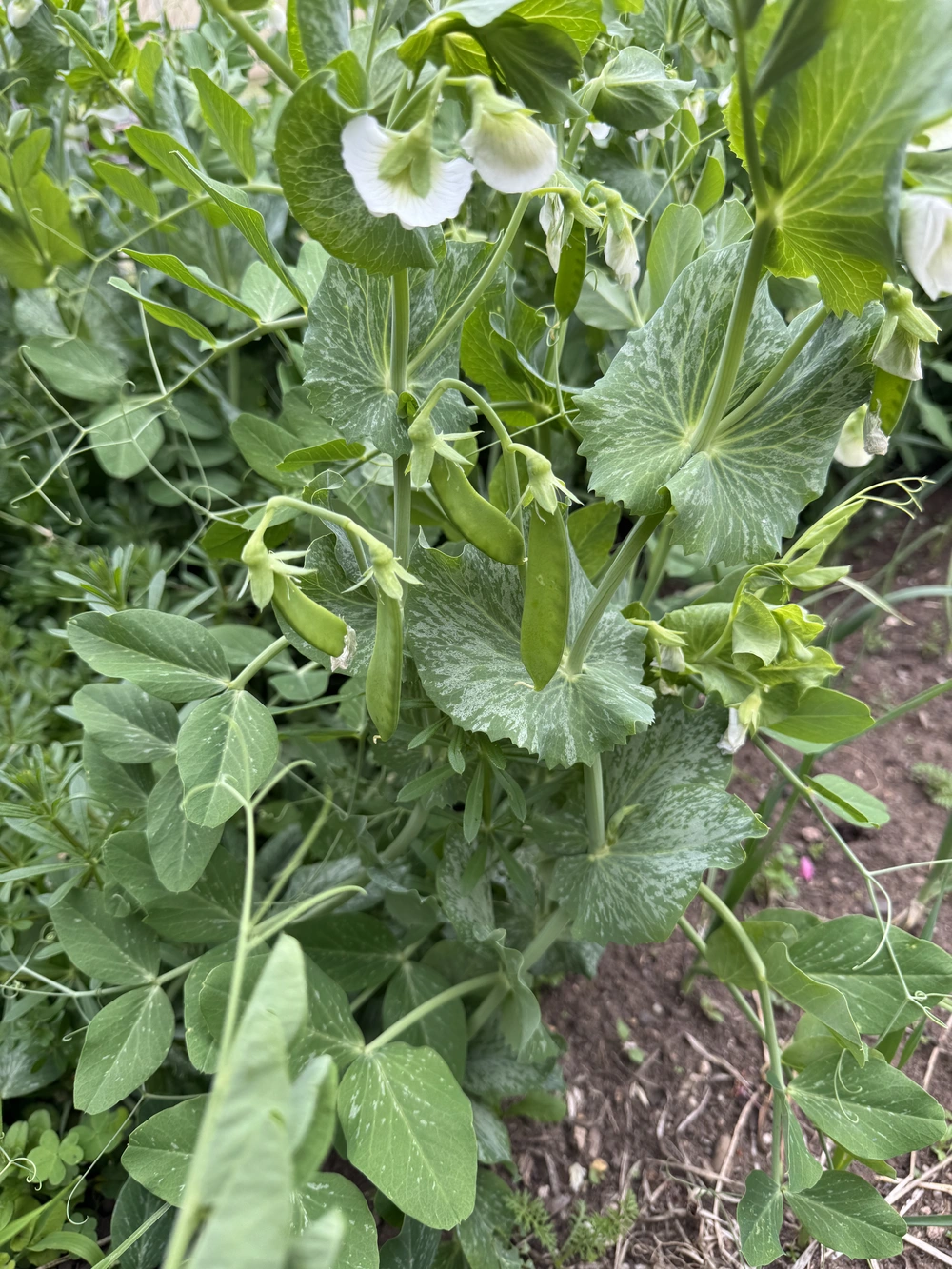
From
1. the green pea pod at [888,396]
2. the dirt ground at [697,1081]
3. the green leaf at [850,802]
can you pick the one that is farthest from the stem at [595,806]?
the dirt ground at [697,1081]

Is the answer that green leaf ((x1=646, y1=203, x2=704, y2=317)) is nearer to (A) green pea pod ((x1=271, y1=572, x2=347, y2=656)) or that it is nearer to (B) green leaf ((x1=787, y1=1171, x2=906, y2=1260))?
(A) green pea pod ((x1=271, y1=572, x2=347, y2=656))

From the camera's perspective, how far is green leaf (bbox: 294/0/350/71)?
44 cm

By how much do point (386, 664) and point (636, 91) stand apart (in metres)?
0.50

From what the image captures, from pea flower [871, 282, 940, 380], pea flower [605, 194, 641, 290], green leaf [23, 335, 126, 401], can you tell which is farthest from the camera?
green leaf [23, 335, 126, 401]

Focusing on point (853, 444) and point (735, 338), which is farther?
point (853, 444)

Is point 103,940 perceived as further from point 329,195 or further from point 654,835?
point 329,195

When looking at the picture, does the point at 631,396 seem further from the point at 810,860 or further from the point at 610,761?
the point at 810,860

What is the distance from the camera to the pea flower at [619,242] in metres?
0.58

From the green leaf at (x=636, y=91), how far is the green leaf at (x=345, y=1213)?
821 millimetres

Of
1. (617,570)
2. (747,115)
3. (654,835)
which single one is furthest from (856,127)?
(654,835)

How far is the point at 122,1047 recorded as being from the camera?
664 mm

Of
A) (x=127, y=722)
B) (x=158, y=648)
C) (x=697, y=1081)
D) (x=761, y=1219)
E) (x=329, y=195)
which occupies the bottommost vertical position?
(x=697, y=1081)

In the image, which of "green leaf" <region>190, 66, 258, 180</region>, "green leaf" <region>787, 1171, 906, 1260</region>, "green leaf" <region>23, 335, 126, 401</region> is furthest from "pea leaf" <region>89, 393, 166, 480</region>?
"green leaf" <region>787, 1171, 906, 1260</region>

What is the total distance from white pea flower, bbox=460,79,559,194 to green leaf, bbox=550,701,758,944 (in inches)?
17.3
